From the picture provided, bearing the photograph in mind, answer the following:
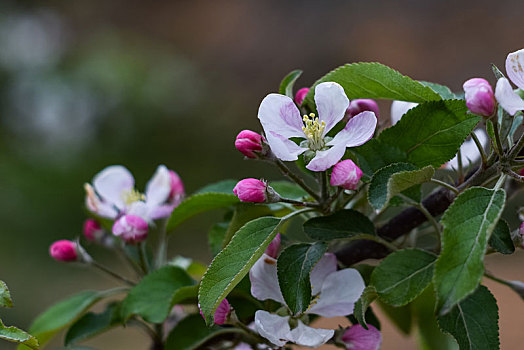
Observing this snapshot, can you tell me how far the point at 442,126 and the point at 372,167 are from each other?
6 cm

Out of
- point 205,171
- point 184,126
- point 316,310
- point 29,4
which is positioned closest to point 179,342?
point 316,310

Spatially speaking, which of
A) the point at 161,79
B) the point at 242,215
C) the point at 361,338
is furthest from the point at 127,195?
the point at 161,79

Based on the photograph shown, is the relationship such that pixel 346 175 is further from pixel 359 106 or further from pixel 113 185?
pixel 113 185

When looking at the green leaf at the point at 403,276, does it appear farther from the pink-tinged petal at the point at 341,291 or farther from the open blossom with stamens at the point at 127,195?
the open blossom with stamens at the point at 127,195

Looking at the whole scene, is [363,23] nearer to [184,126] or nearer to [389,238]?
[184,126]

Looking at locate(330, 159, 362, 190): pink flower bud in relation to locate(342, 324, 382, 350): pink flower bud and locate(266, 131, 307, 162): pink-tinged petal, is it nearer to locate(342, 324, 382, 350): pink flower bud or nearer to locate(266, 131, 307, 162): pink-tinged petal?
locate(266, 131, 307, 162): pink-tinged petal

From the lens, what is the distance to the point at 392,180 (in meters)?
0.45

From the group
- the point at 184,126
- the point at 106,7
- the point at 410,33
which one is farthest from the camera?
the point at 106,7

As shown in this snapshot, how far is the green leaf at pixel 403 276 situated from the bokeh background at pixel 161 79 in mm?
2631

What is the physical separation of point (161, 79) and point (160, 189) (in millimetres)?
3613

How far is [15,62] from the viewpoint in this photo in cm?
402

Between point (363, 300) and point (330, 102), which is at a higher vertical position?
point (330, 102)

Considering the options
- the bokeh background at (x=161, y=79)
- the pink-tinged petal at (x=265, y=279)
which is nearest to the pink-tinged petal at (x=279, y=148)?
the pink-tinged petal at (x=265, y=279)

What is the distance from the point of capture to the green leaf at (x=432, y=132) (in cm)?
50
